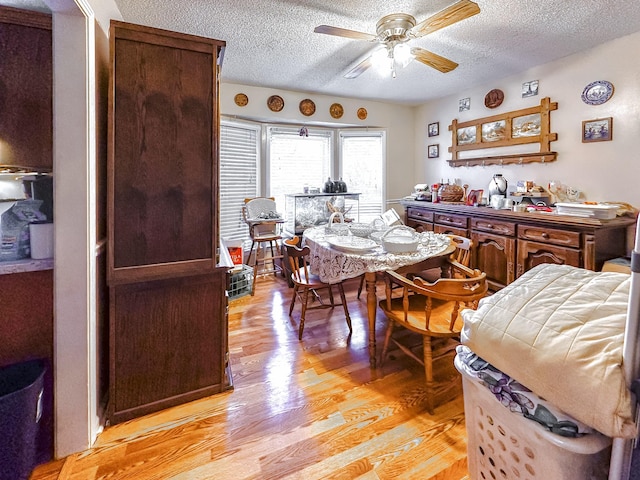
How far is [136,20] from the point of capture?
2443 millimetres

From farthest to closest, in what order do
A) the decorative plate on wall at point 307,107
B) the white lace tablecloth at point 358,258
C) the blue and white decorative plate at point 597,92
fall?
the decorative plate on wall at point 307,107 < the blue and white decorative plate at point 597,92 < the white lace tablecloth at point 358,258

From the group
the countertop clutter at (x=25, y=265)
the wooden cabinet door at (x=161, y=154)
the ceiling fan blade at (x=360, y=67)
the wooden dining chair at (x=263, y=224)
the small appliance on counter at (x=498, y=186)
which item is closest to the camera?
the countertop clutter at (x=25, y=265)

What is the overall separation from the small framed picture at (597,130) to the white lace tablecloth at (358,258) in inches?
69.3

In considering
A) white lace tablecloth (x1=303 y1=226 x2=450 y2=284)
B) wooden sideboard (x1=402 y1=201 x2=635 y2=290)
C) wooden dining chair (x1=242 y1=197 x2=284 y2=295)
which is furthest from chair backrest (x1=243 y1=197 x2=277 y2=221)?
wooden sideboard (x1=402 y1=201 x2=635 y2=290)

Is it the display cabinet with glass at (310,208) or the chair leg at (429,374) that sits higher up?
the display cabinet with glass at (310,208)

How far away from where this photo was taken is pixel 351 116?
15.2ft

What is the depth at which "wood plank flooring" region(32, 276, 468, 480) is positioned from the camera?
1.36 metres

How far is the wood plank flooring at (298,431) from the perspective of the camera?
1357 mm

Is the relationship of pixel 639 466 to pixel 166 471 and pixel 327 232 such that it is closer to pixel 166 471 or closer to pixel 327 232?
pixel 166 471

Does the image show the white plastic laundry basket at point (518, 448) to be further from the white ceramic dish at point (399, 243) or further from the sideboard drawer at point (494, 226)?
the sideboard drawer at point (494, 226)

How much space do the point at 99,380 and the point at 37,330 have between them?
1.26ft

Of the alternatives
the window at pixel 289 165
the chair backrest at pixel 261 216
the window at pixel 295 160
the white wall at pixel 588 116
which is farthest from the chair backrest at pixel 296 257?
the white wall at pixel 588 116

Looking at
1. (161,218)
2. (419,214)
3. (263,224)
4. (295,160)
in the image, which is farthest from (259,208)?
(161,218)

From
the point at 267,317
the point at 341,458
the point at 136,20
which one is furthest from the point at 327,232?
the point at 136,20
